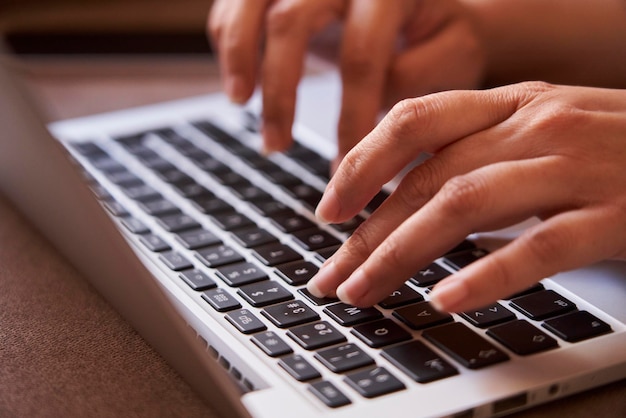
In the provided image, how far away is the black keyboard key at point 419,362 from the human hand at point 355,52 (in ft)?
0.94

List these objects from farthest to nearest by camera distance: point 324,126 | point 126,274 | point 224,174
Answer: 1. point 324,126
2. point 224,174
3. point 126,274

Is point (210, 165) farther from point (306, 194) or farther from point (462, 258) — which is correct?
point (462, 258)

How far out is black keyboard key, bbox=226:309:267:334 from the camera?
0.45m

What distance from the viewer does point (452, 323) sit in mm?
453

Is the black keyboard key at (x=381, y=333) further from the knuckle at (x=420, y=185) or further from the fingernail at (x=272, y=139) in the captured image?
the fingernail at (x=272, y=139)

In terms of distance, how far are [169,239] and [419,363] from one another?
0.23m

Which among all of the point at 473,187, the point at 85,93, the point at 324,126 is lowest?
the point at 85,93

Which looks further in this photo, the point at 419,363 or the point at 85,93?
the point at 85,93

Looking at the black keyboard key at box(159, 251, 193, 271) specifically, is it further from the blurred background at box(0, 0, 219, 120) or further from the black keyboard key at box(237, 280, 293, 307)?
the blurred background at box(0, 0, 219, 120)

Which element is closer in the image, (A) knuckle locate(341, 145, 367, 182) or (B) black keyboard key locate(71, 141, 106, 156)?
(A) knuckle locate(341, 145, 367, 182)

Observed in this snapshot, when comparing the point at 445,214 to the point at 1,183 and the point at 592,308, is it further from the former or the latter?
the point at 1,183

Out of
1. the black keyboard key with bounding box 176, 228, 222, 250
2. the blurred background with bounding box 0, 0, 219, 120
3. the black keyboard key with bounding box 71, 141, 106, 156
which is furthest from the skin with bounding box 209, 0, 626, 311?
the blurred background with bounding box 0, 0, 219, 120

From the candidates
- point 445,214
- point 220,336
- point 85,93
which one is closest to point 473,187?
point 445,214

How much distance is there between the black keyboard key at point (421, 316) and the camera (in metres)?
0.45
